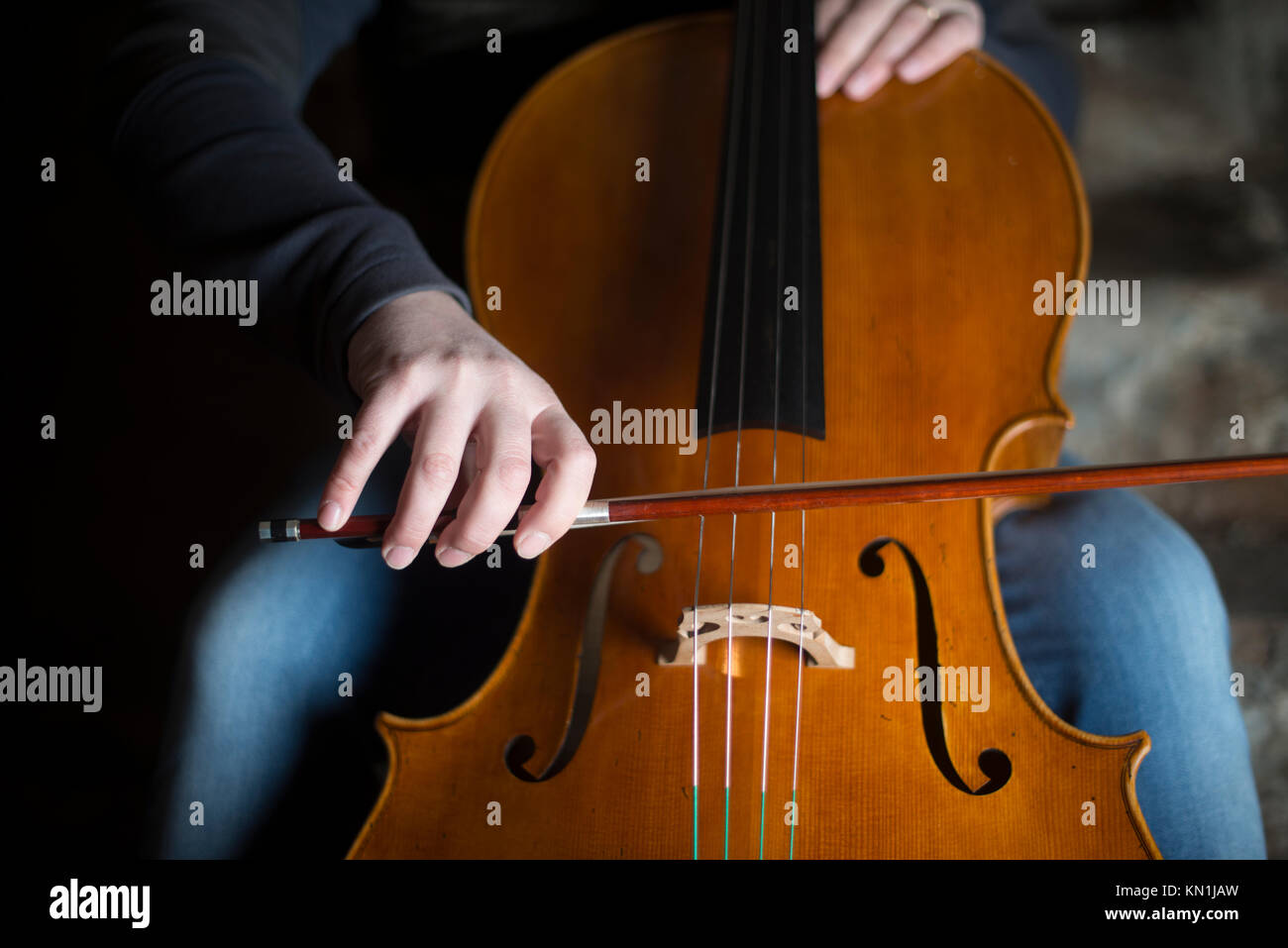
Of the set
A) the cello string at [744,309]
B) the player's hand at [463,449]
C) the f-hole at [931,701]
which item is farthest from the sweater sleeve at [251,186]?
the f-hole at [931,701]

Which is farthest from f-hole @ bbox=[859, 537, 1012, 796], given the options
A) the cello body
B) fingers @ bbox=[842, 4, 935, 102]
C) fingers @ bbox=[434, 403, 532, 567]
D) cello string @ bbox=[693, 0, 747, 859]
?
fingers @ bbox=[842, 4, 935, 102]

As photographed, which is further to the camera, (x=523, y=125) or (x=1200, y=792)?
(x=523, y=125)

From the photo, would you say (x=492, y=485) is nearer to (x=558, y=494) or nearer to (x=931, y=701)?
(x=558, y=494)

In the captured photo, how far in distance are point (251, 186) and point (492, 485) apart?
33cm

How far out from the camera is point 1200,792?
55cm

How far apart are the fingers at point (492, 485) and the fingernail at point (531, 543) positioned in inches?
0.5

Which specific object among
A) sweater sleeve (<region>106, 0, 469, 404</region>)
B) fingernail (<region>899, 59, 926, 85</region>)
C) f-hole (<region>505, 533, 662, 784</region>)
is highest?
fingernail (<region>899, 59, 926, 85</region>)

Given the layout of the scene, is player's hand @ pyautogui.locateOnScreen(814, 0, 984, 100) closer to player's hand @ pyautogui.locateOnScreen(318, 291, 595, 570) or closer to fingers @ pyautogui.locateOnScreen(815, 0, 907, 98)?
fingers @ pyautogui.locateOnScreen(815, 0, 907, 98)

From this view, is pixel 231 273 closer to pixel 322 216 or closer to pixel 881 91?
pixel 322 216

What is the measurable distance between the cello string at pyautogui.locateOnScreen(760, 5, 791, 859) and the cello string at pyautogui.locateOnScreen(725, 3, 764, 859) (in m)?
0.02

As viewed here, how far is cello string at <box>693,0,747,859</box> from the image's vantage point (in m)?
0.46
